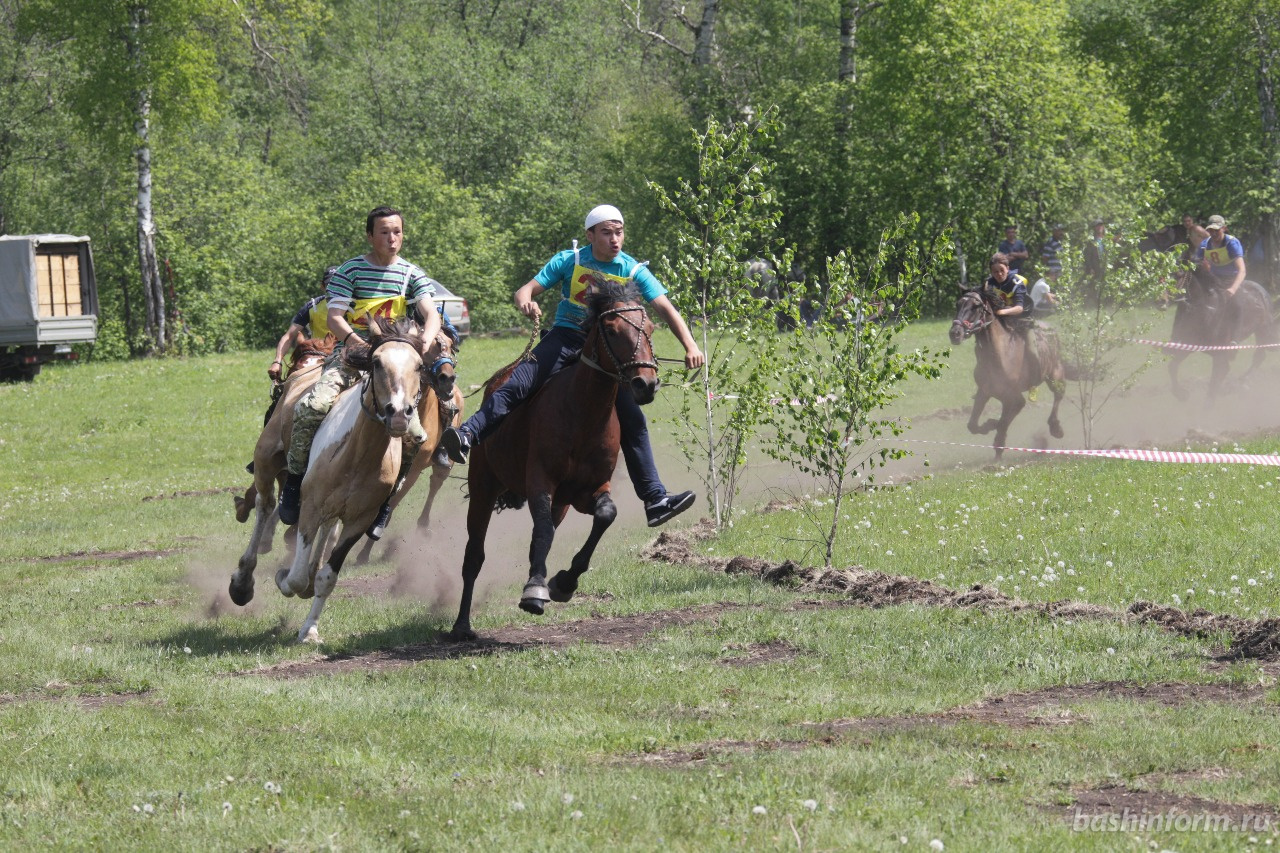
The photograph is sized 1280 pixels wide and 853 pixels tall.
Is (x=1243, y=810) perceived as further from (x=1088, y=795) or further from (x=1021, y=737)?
(x=1021, y=737)

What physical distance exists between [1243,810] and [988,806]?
3.25ft

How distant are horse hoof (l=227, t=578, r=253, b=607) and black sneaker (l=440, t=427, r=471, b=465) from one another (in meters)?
2.48

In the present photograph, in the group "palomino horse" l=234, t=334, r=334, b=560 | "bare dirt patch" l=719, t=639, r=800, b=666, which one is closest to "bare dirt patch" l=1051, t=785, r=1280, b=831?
"bare dirt patch" l=719, t=639, r=800, b=666

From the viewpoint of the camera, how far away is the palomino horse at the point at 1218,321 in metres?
23.5

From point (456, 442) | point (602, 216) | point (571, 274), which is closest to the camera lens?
point (456, 442)

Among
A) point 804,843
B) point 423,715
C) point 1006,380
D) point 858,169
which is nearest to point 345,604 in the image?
point 423,715

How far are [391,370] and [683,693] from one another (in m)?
2.97

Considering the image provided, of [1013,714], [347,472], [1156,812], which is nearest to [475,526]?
[347,472]

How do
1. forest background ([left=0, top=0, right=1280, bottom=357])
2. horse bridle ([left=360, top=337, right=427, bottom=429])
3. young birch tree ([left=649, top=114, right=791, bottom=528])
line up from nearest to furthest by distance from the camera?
horse bridle ([left=360, top=337, right=427, bottom=429])
young birch tree ([left=649, top=114, right=791, bottom=528])
forest background ([left=0, top=0, right=1280, bottom=357])

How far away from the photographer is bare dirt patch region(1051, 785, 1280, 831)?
5.74m

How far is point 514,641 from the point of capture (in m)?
10.6

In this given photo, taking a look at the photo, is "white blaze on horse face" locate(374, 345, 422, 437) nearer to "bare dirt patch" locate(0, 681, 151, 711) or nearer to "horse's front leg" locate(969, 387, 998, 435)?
"bare dirt patch" locate(0, 681, 151, 711)
